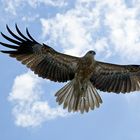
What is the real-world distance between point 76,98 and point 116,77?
1.54 meters

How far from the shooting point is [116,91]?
86.0 feet

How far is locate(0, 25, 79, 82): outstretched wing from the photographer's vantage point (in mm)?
25891

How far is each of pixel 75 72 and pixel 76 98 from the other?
0.70 meters

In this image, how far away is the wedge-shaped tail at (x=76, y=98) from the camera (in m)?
25.7

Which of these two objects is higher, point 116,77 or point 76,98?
point 116,77

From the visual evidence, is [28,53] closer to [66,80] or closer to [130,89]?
[66,80]

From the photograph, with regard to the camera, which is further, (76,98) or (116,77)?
(116,77)

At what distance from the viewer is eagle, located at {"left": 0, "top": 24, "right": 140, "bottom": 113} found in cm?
2575

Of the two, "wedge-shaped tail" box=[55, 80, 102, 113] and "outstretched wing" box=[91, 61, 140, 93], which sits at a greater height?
"outstretched wing" box=[91, 61, 140, 93]

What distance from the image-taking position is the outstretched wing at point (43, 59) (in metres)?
25.9

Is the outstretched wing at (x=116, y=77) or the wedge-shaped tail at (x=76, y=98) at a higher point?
the outstretched wing at (x=116, y=77)

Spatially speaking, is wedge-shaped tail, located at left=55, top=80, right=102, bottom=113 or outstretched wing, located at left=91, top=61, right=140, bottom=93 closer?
wedge-shaped tail, located at left=55, top=80, right=102, bottom=113

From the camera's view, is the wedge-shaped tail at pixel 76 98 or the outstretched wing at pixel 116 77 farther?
the outstretched wing at pixel 116 77

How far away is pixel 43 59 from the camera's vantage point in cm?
2627
